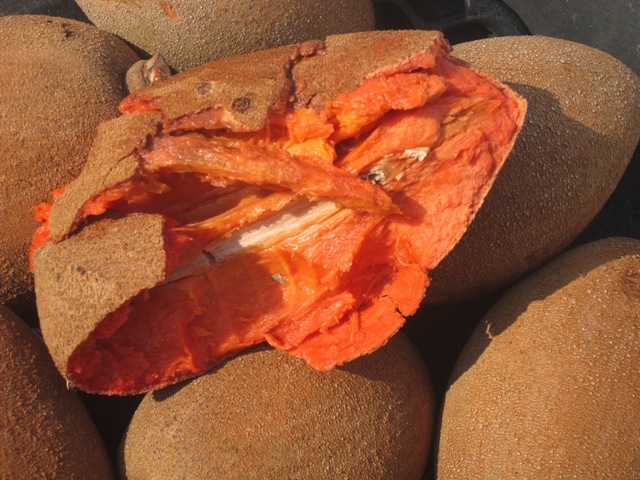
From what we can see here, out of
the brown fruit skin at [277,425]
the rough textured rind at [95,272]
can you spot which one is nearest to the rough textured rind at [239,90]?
the rough textured rind at [95,272]

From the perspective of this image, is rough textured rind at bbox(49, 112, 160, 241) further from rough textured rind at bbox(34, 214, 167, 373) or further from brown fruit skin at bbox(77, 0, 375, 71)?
brown fruit skin at bbox(77, 0, 375, 71)

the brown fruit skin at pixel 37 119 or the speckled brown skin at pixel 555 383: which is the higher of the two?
the brown fruit skin at pixel 37 119

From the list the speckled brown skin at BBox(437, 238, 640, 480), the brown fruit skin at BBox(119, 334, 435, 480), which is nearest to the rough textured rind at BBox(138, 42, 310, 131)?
the brown fruit skin at BBox(119, 334, 435, 480)

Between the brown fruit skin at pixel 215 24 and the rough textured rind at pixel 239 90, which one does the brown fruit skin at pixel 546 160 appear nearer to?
the brown fruit skin at pixel 215 24

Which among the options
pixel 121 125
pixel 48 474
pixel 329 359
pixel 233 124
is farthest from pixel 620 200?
pixel 48 474

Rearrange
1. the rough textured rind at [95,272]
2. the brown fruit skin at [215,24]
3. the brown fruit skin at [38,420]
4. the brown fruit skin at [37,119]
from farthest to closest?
the brown fruit skin at [215,24] → the brown fruit skin at [37,119] → the brown fruit skin at [38,420] → the rough textured rind at [95,272]

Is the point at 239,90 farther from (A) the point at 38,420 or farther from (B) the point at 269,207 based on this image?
(A) the point at 38,420
